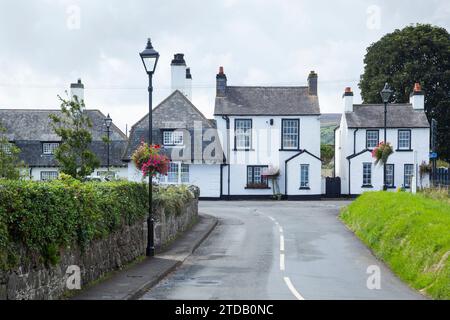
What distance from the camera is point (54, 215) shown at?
39.5 ft

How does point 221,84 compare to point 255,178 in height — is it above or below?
above

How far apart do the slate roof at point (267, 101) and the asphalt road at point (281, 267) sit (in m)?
19.5

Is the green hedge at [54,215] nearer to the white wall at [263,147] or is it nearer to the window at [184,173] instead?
the window at [184,173]

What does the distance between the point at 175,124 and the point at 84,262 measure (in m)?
35.5

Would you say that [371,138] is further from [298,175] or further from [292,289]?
[292,289]

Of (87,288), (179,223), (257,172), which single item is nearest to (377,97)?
(257,172)

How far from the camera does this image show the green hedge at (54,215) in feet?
33.8

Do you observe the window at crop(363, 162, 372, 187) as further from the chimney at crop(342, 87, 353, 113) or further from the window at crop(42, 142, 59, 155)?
the window at crop(42, 142, 59, 155)

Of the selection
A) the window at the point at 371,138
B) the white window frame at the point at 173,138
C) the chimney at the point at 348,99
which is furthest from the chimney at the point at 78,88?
the window at the point at 371,138

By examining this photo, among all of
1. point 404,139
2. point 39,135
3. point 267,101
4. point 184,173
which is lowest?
point 184,173

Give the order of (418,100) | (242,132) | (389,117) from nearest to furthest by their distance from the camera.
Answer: (242,132) < (389,117) < (418,100)

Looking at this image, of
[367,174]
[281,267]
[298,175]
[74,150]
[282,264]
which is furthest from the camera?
[367,174]

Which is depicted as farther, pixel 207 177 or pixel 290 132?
pixel 290 132

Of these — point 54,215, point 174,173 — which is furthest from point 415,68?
point 54,215
